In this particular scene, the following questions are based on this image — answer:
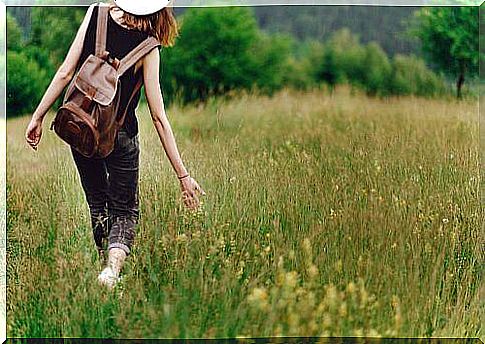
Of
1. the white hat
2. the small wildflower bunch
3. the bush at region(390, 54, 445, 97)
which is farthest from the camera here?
the bush at region(390, 54, 445, 97)

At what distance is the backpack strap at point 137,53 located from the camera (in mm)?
5965

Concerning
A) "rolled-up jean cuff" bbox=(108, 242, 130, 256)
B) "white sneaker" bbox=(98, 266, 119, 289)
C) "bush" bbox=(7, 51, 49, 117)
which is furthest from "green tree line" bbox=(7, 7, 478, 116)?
"white sneaker" bbox=(98, 266, 119, 289)

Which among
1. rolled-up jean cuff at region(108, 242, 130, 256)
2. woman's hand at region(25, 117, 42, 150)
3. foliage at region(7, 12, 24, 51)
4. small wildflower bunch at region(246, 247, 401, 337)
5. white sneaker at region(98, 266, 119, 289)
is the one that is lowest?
small wildflower bunch at region(246, 247, 401, 337)

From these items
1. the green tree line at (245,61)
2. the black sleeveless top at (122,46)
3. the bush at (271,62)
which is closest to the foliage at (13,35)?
the green tree line at (245,61)

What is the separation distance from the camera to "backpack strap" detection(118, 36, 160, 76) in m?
5.96

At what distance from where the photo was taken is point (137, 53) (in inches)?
236

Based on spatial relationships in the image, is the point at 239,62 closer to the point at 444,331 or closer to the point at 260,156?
the point at 260,156

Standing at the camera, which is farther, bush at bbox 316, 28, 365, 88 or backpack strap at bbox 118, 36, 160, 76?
bush at bbox 316, 28, 365, 88

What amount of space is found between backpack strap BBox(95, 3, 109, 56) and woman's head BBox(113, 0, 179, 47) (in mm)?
109

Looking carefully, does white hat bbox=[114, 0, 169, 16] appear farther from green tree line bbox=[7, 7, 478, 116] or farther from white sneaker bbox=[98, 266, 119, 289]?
white sneaker bbox=[98, 266, 119, 289]

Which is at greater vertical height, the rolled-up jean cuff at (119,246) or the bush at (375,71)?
the bush at (375,71)

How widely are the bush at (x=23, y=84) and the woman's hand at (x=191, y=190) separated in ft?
3.39

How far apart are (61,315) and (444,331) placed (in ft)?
7.47

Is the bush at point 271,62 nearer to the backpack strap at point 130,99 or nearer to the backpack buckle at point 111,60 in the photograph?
the backpack strap at point 130,99
